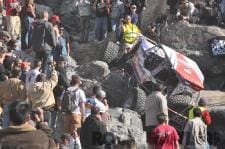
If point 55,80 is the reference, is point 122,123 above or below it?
below

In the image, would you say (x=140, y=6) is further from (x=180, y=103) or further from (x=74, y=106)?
(x=74, y=106)

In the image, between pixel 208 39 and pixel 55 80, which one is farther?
pixel 208 39

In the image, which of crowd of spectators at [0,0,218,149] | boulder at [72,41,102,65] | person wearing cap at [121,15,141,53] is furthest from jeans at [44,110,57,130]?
boulder at [72,41,102,65]

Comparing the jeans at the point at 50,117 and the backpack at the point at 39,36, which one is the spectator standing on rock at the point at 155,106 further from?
the backpack at the point at 39,36

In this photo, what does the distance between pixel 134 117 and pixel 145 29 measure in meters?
7.73

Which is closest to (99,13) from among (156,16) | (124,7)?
(124,7)

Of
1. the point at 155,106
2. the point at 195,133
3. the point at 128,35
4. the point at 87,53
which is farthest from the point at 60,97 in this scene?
the point at 87,53

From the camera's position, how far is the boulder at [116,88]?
19125 mm

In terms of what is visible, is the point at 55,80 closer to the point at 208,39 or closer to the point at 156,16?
the point at 208,39

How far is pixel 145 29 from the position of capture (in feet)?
80.2

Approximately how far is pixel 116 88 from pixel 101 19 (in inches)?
163

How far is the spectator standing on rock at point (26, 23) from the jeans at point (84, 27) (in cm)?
319

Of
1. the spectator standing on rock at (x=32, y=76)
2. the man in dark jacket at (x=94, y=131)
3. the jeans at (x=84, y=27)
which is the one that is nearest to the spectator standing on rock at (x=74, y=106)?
the spectator standing on rock at (x=32, y=76)

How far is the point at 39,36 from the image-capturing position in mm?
19031
